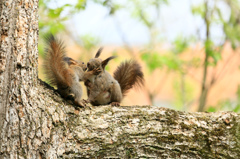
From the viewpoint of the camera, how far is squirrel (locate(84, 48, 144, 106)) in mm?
3955

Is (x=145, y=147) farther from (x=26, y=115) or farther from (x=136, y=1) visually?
(x=136, y=1)

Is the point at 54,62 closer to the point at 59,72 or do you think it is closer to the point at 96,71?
the point at 59,72

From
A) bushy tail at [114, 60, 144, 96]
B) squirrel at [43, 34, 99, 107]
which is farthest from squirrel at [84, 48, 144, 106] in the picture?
squirrel at [43, 34, 99, 107]

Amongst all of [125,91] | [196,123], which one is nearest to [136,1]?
[125,91]

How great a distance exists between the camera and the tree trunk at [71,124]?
2324 mm

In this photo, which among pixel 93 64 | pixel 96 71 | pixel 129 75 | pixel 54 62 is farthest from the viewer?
pixel 129 75

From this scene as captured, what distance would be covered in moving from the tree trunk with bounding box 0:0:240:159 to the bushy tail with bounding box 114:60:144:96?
1099 millimetres

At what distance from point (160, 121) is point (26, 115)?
130 cm

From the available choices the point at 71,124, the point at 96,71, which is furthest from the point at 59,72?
the point at 96,71

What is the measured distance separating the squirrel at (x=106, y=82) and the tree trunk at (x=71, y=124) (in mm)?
978

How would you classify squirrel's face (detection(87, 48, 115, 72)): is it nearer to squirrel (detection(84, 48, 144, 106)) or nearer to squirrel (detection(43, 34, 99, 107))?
squirrel (detection(84, 48, 144, 106))

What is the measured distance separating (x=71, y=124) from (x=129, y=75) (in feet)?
5.21

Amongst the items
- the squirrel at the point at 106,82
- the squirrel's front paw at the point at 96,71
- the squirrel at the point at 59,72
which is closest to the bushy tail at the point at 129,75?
the squirrel at the point at 106,82

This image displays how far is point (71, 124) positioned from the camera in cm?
271
